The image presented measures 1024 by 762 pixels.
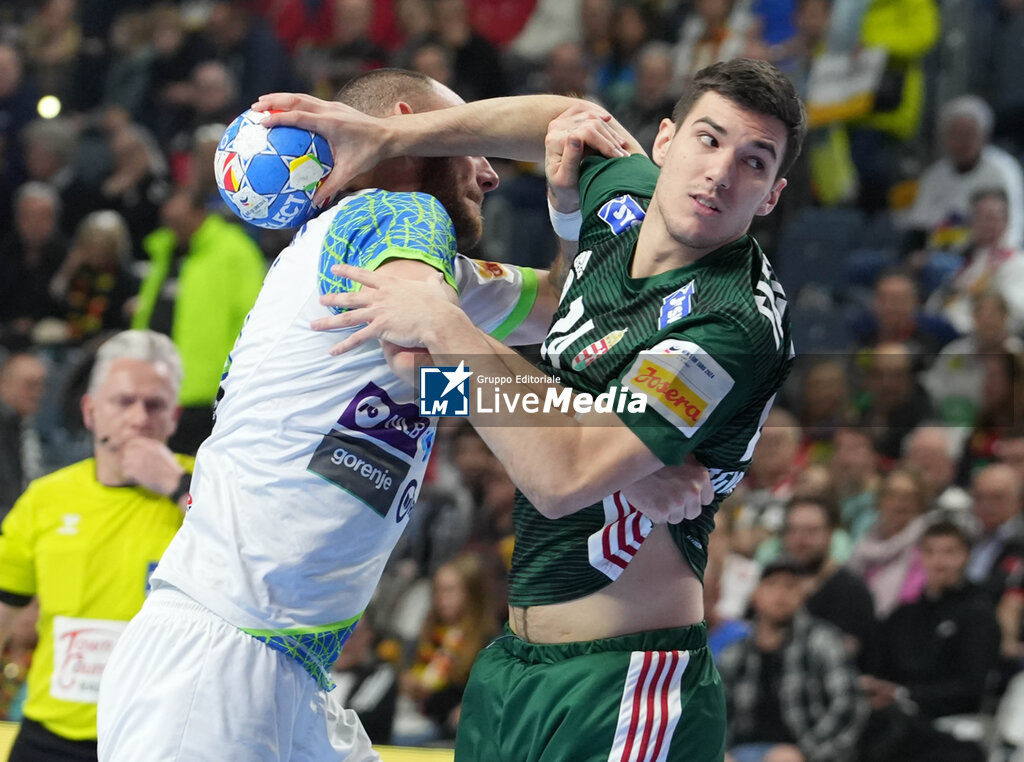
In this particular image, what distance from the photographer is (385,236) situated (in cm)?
273

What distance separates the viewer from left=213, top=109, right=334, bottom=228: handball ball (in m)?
2.96

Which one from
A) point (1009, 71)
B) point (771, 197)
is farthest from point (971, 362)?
point (771, 197)

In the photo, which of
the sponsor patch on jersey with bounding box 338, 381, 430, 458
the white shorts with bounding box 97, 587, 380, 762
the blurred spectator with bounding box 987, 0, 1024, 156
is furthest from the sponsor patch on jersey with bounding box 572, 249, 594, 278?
the blurred spectator with bounding box 987, 0, 1024, 156

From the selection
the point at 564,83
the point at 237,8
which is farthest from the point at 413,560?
the point at 237,8

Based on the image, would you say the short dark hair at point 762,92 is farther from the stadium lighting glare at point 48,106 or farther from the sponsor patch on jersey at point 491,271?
the stadium lighting glare at point 48,106

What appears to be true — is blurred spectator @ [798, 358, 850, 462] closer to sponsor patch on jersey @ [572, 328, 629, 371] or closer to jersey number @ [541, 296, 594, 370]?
jersey number @ [541, 296, 594, 370]

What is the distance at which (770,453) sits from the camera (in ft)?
24.2

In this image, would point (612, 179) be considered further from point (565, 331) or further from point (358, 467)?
point (358, 467)

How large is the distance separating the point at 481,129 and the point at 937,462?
4501 millimetres

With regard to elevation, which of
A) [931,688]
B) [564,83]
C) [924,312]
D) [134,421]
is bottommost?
[931,688]

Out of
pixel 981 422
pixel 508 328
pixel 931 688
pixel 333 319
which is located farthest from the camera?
pixel 981 422

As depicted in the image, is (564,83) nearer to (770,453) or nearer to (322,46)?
(322,46)

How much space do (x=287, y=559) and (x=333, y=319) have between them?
1.67 ft

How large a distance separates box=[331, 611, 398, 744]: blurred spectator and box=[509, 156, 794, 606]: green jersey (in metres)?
3.80
